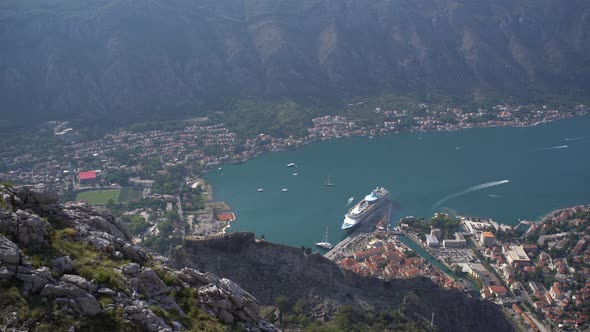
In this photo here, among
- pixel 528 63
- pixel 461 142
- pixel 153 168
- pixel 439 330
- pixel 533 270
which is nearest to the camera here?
pixel 439 330

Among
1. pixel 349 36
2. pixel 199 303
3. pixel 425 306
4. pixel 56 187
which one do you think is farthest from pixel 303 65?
pixel 199 303

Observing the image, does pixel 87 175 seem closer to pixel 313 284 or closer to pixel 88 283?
pixel 313 284

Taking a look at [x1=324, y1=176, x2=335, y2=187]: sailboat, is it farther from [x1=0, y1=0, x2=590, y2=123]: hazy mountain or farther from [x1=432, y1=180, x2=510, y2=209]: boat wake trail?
[x1=0, y1=0, x2=590, y2=123]: hazy mountain

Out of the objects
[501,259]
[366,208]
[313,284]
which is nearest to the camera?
[313,284]

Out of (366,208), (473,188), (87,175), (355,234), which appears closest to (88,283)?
(355,234)

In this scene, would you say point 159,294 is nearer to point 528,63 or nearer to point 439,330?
point 439,330

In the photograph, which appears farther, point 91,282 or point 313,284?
point 313,284

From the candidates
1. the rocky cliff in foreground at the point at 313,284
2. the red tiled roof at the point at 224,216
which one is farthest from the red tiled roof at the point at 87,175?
Answer: the rocky cliff in foreground at the point at 313,284
